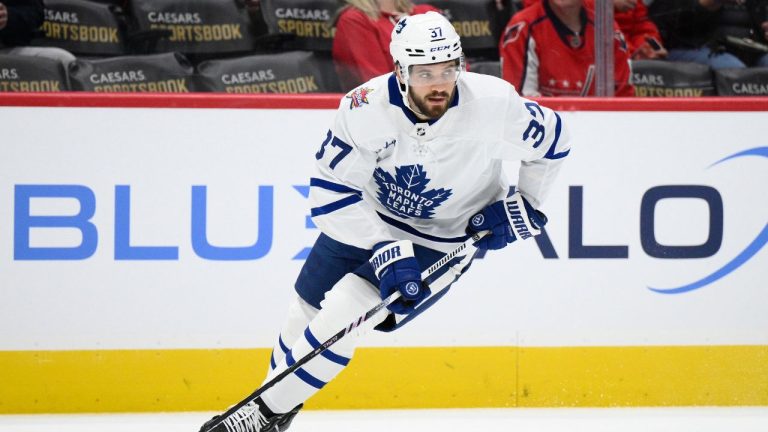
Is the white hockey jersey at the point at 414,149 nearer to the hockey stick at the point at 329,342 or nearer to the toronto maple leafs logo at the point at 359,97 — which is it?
the toronto maple leafs logo at the point at 359,97

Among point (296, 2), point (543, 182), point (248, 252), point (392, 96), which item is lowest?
point (248, 252)

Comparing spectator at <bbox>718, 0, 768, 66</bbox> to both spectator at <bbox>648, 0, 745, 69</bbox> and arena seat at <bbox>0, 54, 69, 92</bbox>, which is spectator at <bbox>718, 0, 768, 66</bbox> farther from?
arena seat at <bbox>0, 54, 69, 92</bbox>

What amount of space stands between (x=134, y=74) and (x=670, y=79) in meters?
1.93

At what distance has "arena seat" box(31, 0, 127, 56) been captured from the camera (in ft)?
13.1

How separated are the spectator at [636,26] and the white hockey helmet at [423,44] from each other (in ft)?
4.27

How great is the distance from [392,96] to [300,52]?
1.03 meters

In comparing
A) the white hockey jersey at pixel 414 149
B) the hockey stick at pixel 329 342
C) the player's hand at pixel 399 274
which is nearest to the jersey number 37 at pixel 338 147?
the white hockey jersey at pixel 414 149

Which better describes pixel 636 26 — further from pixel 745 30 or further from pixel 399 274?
pixel 399 274

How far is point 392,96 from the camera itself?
3.12 meters

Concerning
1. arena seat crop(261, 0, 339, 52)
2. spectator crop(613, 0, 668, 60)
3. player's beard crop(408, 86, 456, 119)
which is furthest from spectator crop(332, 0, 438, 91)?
player's beard crop(408, 86, 456, 119)

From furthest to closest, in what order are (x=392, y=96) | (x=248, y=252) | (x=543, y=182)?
1. (x=248, y=252)
2. (x=543, y=182)
3. (x=392, y=96)

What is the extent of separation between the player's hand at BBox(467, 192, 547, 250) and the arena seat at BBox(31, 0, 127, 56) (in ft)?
4.91

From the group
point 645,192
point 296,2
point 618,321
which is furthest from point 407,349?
point 296,2

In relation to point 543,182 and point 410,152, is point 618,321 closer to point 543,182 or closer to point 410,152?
point 543,182
